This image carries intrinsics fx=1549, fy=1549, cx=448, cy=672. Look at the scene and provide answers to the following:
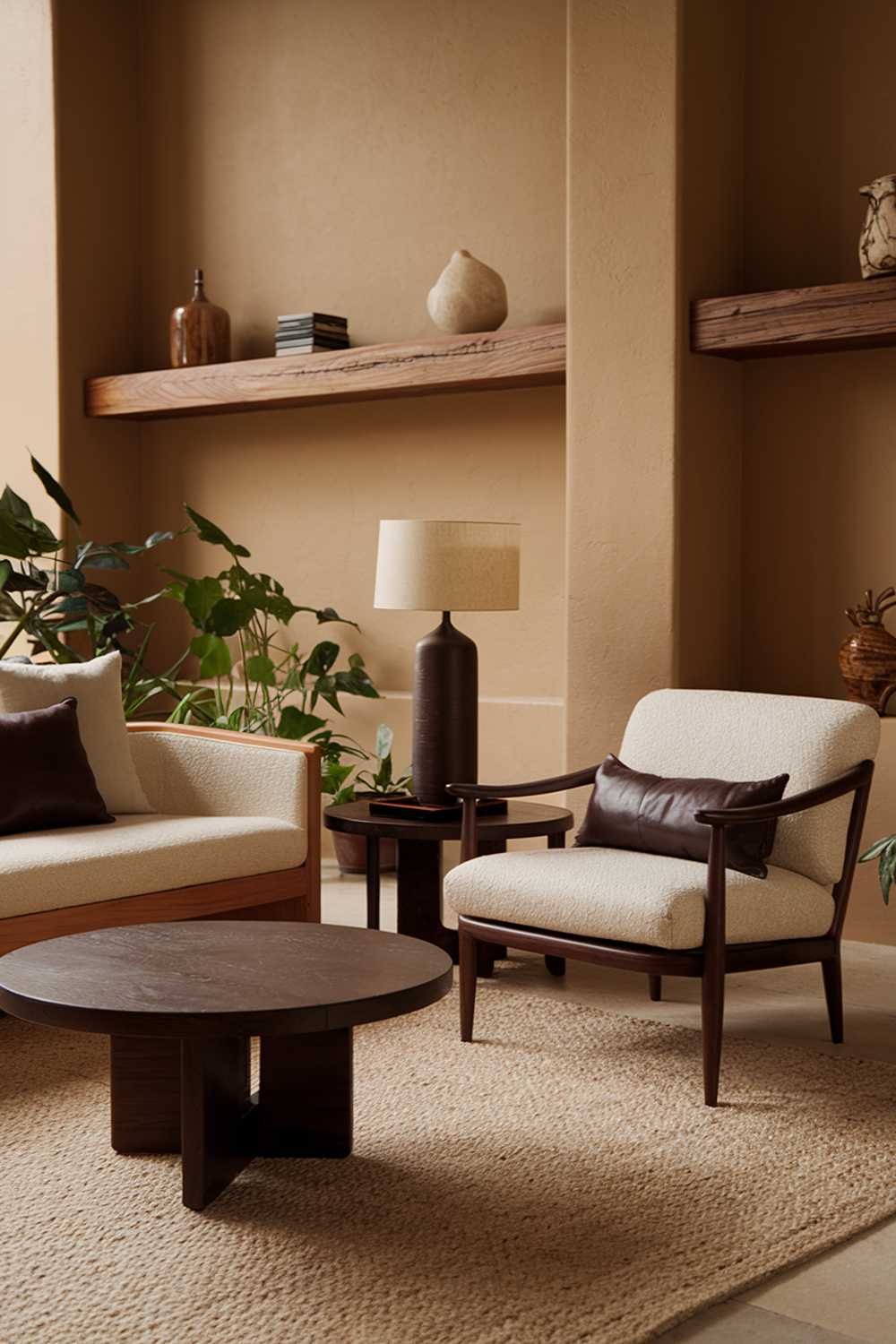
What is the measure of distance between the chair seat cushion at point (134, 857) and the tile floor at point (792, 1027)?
0.73 meters

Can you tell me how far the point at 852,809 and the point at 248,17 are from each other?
423 centimetres

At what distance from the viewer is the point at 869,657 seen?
14.5 feet

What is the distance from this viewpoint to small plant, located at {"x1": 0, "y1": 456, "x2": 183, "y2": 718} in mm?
5016

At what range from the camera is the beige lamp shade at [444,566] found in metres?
4.03

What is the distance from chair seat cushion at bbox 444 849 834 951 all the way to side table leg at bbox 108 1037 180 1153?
88 centimetres

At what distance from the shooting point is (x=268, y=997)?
2.50 meters

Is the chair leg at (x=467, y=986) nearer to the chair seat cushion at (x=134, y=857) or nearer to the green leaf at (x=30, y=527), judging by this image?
the chair seat cushion at (x=134, y=857)

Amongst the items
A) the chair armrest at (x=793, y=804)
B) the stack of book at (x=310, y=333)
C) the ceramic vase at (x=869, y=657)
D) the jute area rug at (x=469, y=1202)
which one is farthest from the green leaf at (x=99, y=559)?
the chair armrest at (x=793, y=804)

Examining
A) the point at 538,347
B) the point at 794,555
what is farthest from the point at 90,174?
the point at 794,555

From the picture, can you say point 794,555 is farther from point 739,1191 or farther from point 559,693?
point 739,1191

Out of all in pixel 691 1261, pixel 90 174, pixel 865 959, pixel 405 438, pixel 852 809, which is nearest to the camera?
pixel 691 1261

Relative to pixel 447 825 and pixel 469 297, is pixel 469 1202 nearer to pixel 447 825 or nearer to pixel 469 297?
pixel 447 825

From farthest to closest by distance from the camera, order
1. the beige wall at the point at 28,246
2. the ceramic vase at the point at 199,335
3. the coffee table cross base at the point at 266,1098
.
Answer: the beige wall at the point at 28,246
the ceramic vase at the point at 199,335
the coffee table cross base at the point at 266,1098

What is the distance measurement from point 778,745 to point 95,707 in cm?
178
